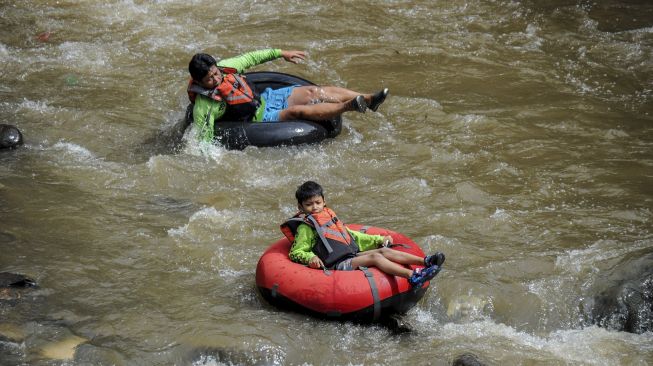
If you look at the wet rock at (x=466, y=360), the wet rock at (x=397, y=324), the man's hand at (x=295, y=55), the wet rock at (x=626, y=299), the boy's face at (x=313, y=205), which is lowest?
the wet rock at (x=397, y=324)

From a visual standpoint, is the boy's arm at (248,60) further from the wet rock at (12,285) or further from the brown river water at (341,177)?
the wet rock at (12,285)

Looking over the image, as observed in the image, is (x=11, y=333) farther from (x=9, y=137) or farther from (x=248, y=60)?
(x=248, y=60)

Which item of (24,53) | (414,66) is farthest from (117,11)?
(414,66)

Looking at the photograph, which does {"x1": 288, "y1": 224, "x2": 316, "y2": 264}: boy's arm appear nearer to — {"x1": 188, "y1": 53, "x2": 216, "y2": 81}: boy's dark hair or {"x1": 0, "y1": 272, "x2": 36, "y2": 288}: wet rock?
{"x1": 0, "y1": 272, "x2": 36, "y2": 288}: wet rock

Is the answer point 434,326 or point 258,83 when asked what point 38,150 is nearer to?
point 258,83

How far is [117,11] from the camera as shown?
1145 cm

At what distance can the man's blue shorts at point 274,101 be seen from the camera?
7.87m

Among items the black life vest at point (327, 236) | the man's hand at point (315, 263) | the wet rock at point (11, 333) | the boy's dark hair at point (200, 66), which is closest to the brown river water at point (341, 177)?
the wet rock at point (11, 333)

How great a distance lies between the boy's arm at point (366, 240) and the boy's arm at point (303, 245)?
1.11 ft

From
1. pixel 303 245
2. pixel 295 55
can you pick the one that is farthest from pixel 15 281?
pixel 295 55

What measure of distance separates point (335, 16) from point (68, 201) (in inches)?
221

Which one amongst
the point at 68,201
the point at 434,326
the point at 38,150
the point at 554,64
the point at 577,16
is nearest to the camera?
the point at 434,326

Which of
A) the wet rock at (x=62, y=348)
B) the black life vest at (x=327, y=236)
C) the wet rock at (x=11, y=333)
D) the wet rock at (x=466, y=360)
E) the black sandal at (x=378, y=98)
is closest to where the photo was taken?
the wet rock at (x=466, y=360)

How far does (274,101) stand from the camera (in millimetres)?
8031
